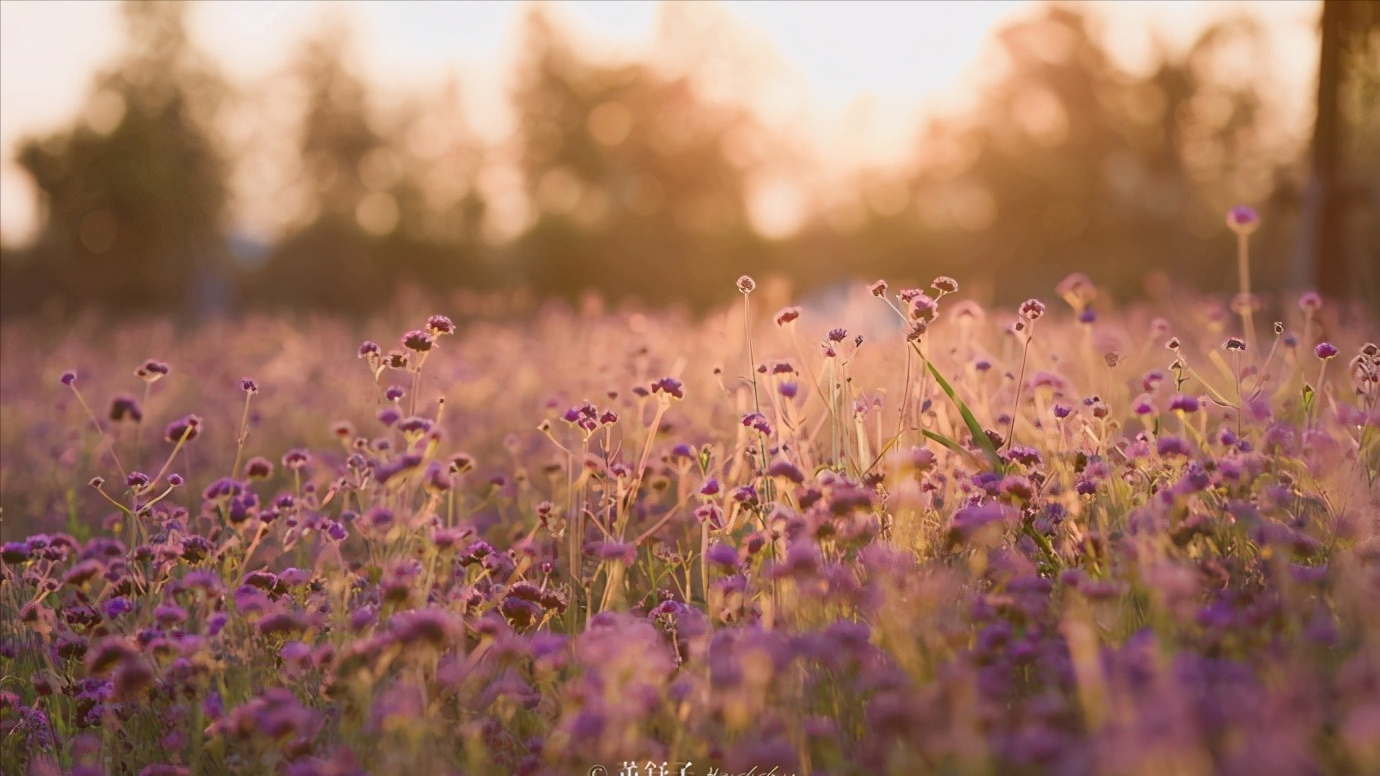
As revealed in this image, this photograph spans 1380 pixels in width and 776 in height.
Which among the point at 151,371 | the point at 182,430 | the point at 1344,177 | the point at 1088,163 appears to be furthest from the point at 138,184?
the point at 182,430

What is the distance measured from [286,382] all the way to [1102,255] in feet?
77.3

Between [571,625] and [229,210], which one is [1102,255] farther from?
[571,625]

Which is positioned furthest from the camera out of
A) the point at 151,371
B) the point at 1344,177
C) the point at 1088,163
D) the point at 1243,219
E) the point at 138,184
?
the point at 1088,163

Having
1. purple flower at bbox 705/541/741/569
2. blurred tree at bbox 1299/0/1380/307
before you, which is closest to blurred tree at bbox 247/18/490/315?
blurred tree at bbox 1299/0/1380/307

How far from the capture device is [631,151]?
3316cm

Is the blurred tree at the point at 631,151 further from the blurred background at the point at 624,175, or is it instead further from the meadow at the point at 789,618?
the meadow at the point at 789,618

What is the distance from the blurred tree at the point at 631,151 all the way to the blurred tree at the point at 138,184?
375 inches

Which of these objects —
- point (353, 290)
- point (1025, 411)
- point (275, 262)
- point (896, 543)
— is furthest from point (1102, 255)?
point (896, 543)

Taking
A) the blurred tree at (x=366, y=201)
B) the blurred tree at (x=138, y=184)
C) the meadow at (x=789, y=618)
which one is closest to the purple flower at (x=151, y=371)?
the meadow at (x=789, y=618)

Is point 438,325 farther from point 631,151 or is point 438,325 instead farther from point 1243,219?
point 631,151

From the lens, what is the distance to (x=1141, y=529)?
2061 millimetres

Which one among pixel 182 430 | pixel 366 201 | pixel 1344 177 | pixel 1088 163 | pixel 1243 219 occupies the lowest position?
pixel 182 430

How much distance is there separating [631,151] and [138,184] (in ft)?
47.1

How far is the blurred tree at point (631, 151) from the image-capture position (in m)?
28.6
